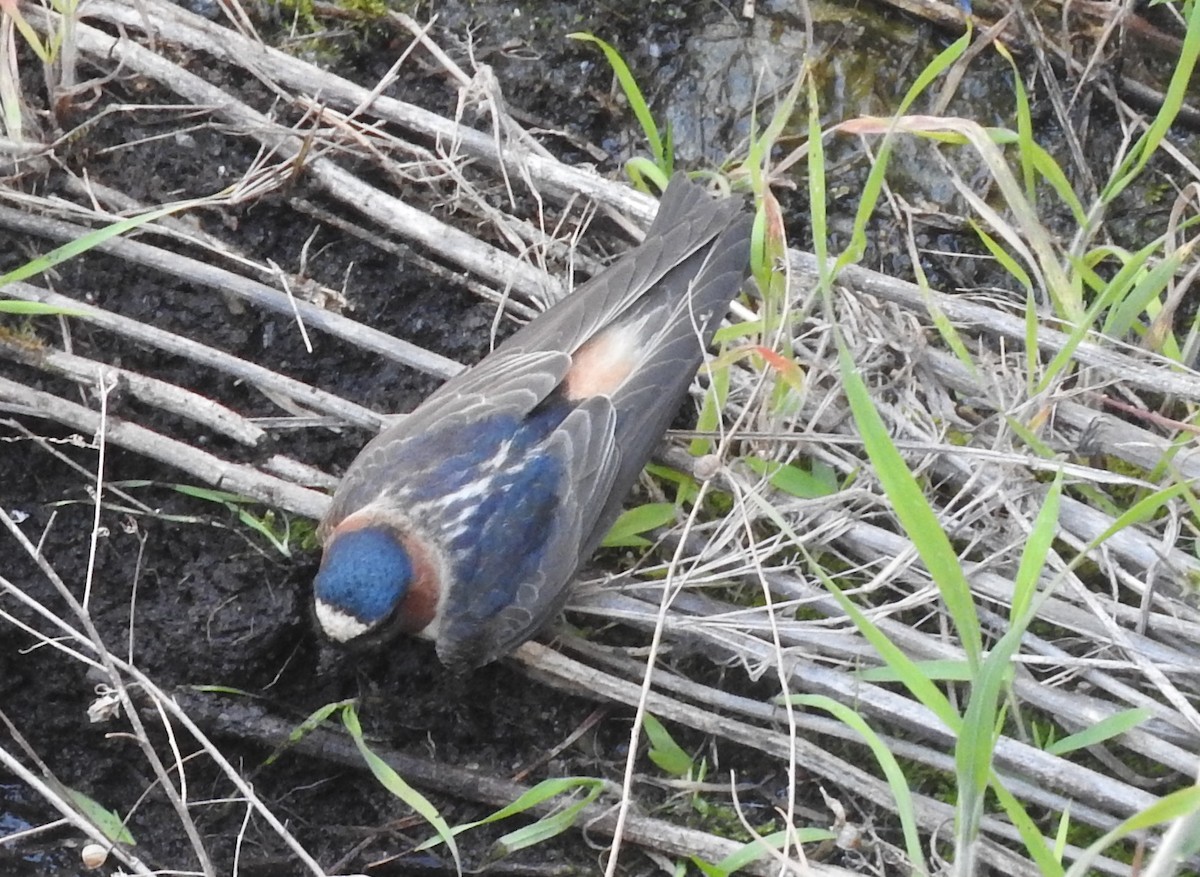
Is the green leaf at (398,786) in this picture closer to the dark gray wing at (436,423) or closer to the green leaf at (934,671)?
the dark gray wing at (436,423)

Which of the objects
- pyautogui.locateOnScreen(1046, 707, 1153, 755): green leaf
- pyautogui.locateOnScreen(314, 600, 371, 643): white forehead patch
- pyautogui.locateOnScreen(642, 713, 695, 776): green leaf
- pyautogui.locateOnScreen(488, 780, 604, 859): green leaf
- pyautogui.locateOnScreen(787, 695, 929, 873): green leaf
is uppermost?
pyautogui.locateOnScreen(1046, 707, 1153, 755): green leaf

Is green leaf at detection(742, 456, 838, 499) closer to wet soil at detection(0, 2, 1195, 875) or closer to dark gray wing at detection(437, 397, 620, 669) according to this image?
dark gray wing at detection(437, 397, 620, 669)

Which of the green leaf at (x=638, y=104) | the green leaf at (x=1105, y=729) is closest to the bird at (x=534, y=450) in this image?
the green leaf at (x=638, y=104)

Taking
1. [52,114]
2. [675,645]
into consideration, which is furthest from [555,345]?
[52,114]

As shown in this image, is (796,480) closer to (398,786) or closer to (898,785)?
(898,785)

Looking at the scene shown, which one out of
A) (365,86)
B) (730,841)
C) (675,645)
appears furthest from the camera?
(365,86)

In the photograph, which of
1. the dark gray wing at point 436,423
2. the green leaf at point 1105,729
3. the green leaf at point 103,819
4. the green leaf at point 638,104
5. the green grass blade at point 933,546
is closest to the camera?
the green grass blade at point 933,546

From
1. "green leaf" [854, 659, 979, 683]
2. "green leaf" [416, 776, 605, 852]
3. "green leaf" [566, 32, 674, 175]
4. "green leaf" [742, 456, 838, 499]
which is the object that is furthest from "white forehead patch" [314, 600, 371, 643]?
"green leaf" [566, 32, 674, 175]

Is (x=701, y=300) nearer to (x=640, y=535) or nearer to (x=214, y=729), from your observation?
(x=640, y=535)
